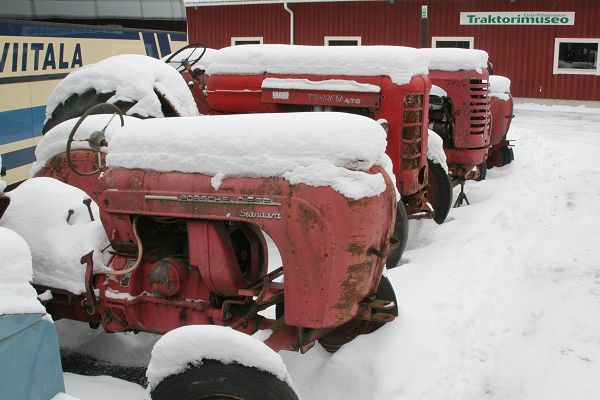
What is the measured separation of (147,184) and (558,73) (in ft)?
58.5

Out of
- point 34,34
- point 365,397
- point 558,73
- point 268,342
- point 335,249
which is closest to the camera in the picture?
point 335,249

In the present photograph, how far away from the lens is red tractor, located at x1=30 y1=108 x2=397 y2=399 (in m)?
2.75

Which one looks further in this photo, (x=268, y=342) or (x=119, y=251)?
(x=119, y=251)

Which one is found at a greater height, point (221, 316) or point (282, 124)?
point (282, 124)

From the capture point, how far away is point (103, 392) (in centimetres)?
318

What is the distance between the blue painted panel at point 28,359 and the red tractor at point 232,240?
431 mm

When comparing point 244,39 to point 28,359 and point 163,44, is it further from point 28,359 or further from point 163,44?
point 28,359

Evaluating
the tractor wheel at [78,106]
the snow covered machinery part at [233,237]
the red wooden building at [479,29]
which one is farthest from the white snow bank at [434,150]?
the red wooden building at [479,29]

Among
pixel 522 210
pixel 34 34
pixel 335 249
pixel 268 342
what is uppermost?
pixel 34 34

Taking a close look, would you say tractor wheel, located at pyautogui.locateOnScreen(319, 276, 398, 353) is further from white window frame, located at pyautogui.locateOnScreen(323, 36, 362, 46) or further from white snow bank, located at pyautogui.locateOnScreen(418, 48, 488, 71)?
white window frame, located at pyautogui.locateOnScreen(323, 36, 362, 46)

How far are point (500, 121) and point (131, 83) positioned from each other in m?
5.12

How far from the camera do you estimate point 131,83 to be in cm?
503

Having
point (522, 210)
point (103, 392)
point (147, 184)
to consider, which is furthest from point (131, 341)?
point (522, 210)

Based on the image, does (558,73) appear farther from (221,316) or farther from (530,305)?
(221,316)
